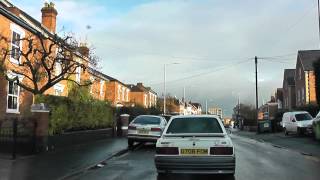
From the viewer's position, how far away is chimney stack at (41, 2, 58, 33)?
36406 mm

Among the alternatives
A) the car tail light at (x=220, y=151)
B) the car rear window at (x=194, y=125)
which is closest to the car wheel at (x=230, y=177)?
the car rear window at (x=194, y=125)

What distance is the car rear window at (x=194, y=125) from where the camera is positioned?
1295 centimetres

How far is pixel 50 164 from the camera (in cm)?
1558

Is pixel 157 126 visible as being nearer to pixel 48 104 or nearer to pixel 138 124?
pixel 138 124

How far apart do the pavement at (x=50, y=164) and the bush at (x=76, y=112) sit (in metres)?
1.91

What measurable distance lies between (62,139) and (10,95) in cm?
703

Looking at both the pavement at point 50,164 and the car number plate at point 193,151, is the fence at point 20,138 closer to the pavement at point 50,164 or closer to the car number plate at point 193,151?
the pavement at point 50,164

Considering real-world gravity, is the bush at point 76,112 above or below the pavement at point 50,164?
above

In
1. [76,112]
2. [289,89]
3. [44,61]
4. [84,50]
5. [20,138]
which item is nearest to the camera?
[20,138]

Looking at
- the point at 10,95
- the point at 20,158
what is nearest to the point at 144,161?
→ the point at 20,158

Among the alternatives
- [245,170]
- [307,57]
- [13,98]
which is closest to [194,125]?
[245,170]

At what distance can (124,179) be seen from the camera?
504 inches

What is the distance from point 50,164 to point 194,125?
5070 millimetres

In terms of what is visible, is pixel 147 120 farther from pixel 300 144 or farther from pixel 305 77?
pixel 305 77
